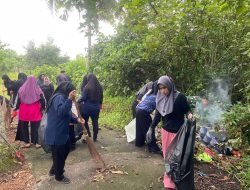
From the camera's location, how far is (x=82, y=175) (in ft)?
17.0

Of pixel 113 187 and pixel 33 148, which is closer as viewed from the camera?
pixel 113 187

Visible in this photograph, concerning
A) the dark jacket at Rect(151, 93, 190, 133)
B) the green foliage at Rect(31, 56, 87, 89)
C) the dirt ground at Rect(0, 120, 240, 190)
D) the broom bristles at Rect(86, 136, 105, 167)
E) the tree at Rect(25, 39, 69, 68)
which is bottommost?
the dirt ground at Rect(0, 120, 240, 190)

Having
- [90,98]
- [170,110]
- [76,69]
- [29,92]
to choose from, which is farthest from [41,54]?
[170,110]

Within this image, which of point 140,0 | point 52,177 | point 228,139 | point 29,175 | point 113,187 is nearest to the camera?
point 140,0

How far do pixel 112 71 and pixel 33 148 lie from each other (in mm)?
5806

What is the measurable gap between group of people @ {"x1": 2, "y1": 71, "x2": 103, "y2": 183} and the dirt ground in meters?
0.29

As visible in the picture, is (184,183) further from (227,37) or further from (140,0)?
(227,37)

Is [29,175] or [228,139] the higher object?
[228,139]

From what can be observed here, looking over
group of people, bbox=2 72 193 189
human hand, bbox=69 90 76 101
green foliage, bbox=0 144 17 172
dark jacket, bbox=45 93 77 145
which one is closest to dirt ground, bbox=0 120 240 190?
green foliage, bbox=0 144 17 172

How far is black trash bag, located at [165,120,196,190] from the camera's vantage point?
13.8 feet

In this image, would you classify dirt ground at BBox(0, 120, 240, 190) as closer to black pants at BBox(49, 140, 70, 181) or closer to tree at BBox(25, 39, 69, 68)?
black pants at BBox(49, 140, 70, 181)

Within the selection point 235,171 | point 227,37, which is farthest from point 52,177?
point 227,37

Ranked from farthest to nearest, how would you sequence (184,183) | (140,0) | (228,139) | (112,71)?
(112,71)
(228,139)
(184,183)
(140,0)

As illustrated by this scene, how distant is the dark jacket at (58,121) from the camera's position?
15.0 feet
